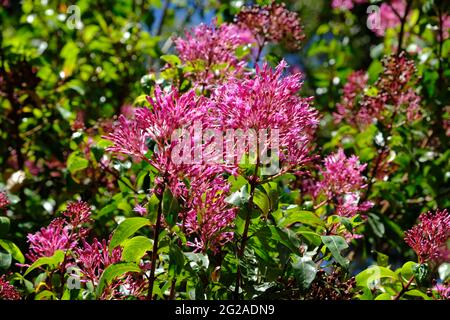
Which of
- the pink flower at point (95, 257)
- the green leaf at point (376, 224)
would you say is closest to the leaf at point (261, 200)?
the pink flower at point (95, 257)

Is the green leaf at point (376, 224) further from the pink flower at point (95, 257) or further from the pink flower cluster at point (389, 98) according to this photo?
the pink flower at point (95, 257)

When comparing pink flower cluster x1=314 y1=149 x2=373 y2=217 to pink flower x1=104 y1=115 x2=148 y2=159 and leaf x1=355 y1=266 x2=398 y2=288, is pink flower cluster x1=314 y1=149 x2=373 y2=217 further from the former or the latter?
pink flower x1=104 y1=115 x2=148 y2=159

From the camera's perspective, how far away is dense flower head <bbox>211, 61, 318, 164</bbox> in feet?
4.55

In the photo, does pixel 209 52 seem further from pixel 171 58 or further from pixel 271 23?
pixel 271 23

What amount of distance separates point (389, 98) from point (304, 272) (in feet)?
3.84

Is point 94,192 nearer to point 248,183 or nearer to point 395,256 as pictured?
point 248,183

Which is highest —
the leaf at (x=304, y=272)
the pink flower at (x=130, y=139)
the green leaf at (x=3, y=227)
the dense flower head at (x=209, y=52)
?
the dense flower head at (x=209, y=52)

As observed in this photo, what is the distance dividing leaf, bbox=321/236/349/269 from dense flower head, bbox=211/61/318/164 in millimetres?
247

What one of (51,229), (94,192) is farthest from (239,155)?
(94,192)

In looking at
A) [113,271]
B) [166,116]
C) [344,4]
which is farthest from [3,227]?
[344,4]

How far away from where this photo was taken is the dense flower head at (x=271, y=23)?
2.30 meters

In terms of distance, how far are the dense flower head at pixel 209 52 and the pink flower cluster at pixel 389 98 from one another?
655 mm

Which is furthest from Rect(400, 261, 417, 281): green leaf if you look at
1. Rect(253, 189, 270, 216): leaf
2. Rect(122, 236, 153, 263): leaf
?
Rect(122, 236, 153, 263): leaf
